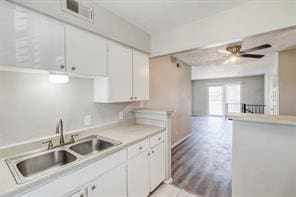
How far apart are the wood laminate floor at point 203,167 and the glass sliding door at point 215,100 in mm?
5771

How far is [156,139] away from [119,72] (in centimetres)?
112

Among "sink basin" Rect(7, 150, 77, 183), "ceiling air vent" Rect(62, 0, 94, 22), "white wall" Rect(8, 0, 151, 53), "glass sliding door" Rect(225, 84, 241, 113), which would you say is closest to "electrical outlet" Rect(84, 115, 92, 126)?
"sink basin" Rect(7, 150, 77, 183)

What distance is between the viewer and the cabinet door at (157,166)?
7.07 feet

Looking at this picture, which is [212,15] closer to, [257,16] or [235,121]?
[257,16]

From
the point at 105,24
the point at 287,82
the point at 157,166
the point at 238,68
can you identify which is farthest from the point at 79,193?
the point at 238,68

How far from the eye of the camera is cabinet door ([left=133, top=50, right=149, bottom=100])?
236cm

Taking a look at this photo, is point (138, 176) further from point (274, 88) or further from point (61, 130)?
point (274, 88)

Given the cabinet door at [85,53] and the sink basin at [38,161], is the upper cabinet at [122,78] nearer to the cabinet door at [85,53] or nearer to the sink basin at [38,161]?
the cabinet door at [85,53]

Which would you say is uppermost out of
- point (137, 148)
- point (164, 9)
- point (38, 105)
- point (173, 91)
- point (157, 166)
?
point (164, 9)

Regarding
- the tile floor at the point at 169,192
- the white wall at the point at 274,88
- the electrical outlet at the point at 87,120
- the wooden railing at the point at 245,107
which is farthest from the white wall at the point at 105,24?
the wooden railing at the point at 245,107

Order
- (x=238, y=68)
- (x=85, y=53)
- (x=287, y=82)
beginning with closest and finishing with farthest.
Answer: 1. (x=85, y=53)
2. (x=287, y=82)
3. (x=238, y=68)

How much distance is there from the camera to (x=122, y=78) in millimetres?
2146

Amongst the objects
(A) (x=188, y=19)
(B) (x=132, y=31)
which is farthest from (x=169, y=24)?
(B) (x=132, y=31)

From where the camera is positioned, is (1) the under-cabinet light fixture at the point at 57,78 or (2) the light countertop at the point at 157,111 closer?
(1) the under-cabinet light fixture at the point at 57,78
